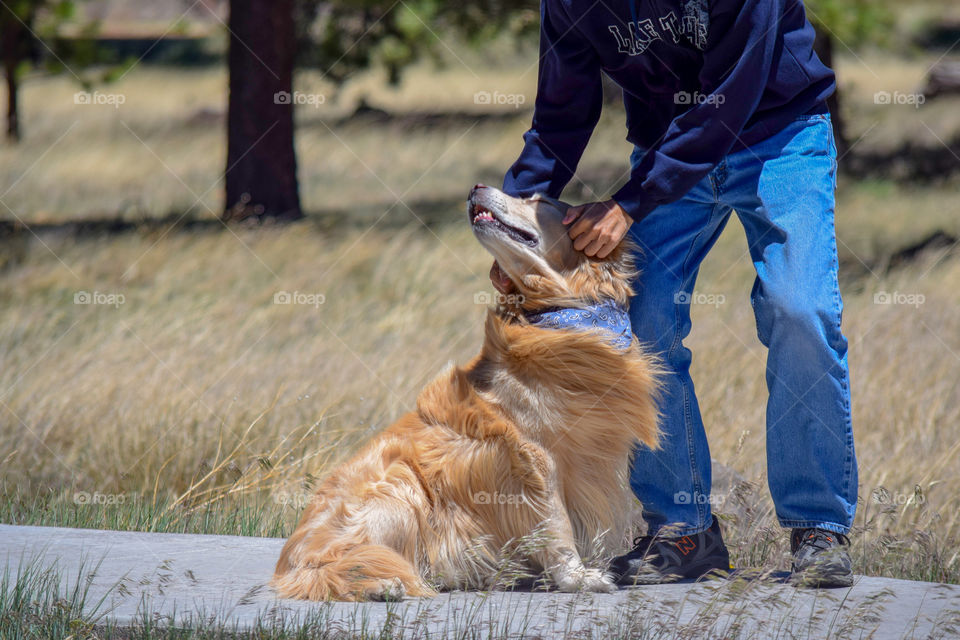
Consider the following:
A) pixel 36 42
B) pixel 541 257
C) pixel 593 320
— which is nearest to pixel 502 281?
pixel 541 257

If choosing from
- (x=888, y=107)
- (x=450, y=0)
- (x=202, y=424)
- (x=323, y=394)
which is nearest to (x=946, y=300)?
(x=323, y=394)

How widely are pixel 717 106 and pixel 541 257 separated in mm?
694

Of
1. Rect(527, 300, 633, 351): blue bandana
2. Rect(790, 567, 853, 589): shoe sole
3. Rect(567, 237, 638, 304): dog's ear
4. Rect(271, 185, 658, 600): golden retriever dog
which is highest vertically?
Rect(567, 237, 638, 304): dog's ear

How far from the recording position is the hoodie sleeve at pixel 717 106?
284 cm

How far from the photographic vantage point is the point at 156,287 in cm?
753

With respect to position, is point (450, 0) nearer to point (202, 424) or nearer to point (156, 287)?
point (156, 287)

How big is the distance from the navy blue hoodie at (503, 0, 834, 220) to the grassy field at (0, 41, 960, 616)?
1240 millimetres

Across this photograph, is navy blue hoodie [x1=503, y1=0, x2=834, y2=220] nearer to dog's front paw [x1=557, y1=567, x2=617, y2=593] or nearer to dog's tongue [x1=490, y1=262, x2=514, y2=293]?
dog's tongue [x1=490, y1=262, x2=514, y2=293]

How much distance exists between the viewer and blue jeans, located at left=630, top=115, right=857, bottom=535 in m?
2.88

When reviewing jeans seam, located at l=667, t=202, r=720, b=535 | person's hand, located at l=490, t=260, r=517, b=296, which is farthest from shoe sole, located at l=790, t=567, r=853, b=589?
person's hand, located at l=490, t=260, r=517, b=296

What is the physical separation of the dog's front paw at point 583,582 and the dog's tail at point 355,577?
0.43m

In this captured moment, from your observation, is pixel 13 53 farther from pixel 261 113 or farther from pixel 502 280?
pixel 502 280

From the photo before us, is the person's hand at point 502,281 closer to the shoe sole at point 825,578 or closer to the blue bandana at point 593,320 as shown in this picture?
the blue bandana at point 593,320

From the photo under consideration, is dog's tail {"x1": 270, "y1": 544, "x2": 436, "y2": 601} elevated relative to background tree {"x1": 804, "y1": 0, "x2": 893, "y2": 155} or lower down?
lower down
